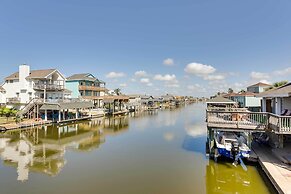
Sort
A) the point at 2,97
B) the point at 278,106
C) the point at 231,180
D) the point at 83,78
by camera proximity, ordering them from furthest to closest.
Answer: the point at 83,78 < the point at 2,97 < the point at 278,106 < the point at 231,180

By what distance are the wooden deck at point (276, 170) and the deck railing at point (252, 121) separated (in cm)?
176

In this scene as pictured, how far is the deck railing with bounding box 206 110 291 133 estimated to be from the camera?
34.2 feet

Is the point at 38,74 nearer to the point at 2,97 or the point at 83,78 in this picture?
the point at 2,97

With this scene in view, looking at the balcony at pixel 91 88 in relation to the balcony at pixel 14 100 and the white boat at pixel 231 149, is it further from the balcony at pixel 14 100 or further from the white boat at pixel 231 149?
the white boat at pixel 231 149

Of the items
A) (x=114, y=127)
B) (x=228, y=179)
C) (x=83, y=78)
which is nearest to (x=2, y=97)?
(x=83, y=78)

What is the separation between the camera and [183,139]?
21.1 metres

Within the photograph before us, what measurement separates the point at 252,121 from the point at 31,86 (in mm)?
33448

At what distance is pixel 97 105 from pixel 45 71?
18.7 meters

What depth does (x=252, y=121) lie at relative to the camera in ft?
41.2

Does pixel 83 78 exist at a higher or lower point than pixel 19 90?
higher

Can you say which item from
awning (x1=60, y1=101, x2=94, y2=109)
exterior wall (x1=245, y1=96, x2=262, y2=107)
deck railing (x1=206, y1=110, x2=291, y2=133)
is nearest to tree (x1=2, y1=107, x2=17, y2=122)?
awning (x1=60, y1=101, x2=94, y2=109)

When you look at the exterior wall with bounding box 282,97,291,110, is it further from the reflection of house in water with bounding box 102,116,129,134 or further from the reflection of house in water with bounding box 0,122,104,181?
the reflection of house in water with bounding box 102,116,129,134

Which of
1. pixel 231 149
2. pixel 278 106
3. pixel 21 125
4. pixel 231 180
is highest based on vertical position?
pixel 278 106

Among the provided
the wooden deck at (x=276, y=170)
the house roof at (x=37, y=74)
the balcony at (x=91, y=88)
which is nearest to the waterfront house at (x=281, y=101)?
the wooden deck at (x=276, y=170)
